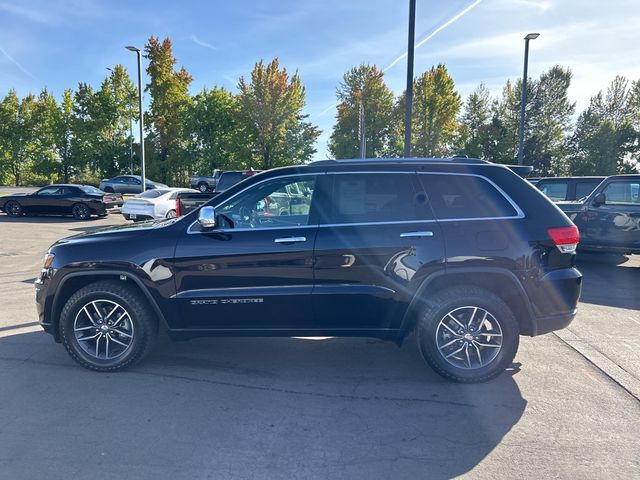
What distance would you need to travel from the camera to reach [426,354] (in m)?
4.02

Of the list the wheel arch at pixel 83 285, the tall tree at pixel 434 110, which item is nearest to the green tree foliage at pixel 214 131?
the tall tree at pixel 434 110

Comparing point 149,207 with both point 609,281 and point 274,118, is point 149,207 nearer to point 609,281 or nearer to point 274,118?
point 609,281

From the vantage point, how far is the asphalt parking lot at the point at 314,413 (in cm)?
287

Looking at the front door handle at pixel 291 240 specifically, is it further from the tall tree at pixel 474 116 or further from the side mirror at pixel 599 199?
the tall tree at pixel 474 116

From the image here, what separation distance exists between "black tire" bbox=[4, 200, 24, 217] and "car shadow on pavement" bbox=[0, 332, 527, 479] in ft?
56.7

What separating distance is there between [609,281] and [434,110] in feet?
127

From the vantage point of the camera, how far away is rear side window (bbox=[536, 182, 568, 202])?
37.3 feet

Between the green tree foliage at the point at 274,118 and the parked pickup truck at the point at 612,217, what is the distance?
31.2 m

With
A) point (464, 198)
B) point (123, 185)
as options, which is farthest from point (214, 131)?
point (464, 198)

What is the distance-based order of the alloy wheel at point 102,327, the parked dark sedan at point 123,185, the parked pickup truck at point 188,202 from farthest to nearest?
the parked dark sedan at point 123,185
the parked pickup truck at point 188,202
the alloy wheel at point 102,327

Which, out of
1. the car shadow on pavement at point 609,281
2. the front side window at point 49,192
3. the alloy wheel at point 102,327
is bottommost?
the car shadow on pavement at point 609,281

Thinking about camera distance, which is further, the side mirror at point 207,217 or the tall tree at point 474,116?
the tall tree at point 474,116

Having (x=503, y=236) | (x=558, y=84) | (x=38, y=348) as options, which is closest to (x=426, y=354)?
(x=503, y=236)

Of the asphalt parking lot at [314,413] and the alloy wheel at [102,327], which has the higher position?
the alloy wheel at [102,327]
